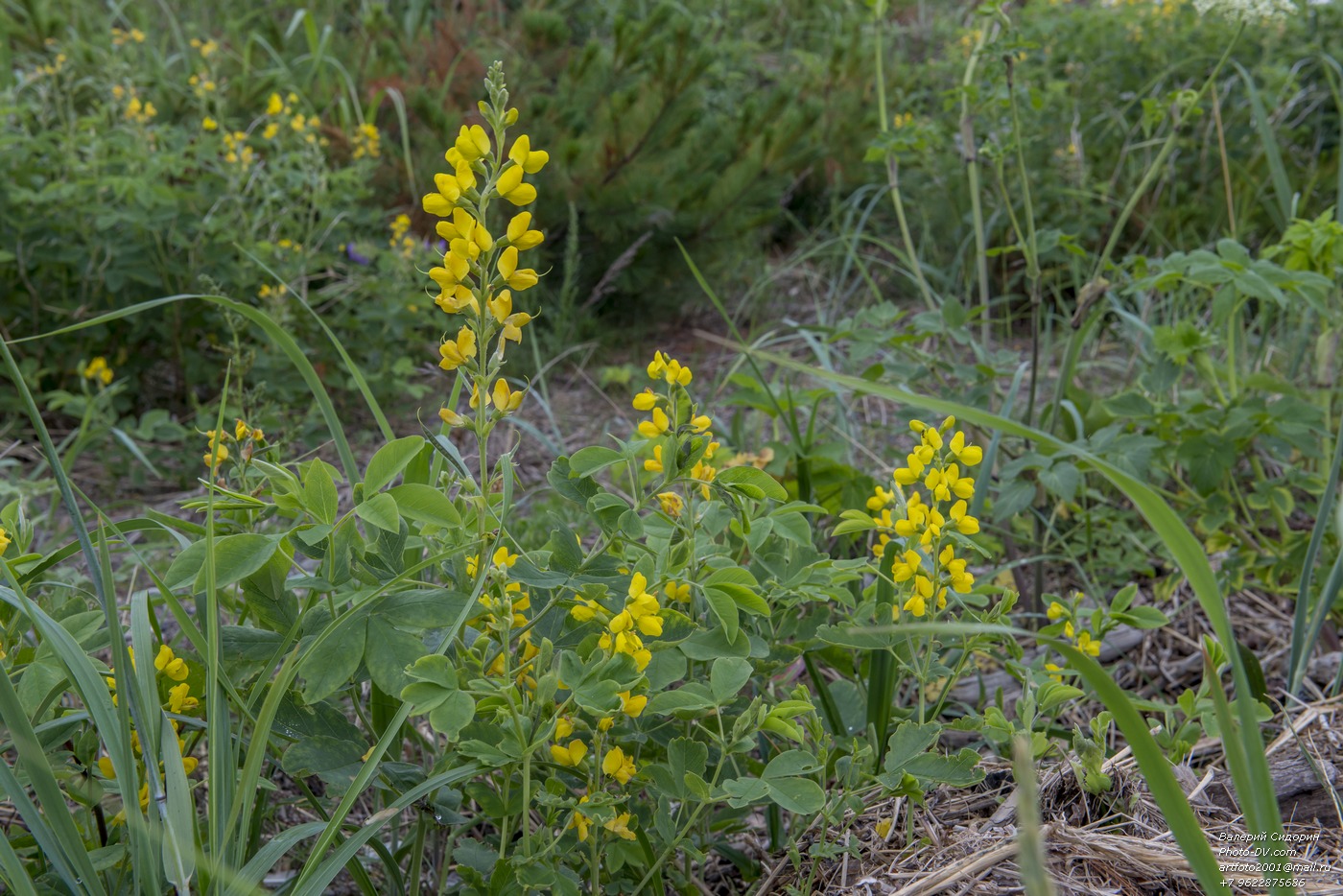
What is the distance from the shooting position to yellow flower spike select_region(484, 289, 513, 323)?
982mm

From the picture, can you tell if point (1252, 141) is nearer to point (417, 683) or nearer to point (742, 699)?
point (742, 699)

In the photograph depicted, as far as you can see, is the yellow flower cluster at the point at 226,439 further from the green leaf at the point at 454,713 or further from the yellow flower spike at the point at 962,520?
the yellow flower spike at the point at 962,520

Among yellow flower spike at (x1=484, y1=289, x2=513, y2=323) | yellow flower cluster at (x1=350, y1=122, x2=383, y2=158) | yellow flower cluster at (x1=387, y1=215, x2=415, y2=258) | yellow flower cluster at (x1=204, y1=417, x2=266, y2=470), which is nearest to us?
yellow flower spike at (x1=484, y1=289, x2=513, y2=323)

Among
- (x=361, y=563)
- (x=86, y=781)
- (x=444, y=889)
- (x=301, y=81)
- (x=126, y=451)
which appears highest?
(x=301, y=81)

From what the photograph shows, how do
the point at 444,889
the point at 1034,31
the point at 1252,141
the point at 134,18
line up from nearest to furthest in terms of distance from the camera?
1. the point at 444,889
2. the point at 1252,141
3. the point at 1034,31
4. the point at 134,18

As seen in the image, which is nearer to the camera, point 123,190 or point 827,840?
point 827,840

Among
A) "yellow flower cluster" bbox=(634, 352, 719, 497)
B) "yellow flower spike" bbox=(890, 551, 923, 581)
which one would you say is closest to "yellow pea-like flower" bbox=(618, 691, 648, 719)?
"yellow flower cluster" bbox=(634, 352, 719, 497)

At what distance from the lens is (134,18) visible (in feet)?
16.1

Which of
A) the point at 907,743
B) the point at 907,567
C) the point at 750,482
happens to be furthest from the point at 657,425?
the point at 907,743

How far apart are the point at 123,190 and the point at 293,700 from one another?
2.07 m

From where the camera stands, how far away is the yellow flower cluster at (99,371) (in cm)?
270

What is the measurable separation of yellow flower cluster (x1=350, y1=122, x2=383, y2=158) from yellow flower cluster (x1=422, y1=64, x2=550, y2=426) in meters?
2.38

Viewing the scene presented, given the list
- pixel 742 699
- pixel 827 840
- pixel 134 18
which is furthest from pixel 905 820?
pixel 134 18

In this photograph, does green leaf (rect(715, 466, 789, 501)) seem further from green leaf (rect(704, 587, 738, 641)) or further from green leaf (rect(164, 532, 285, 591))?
green leaf (rect(164, 532, 285, 591))
